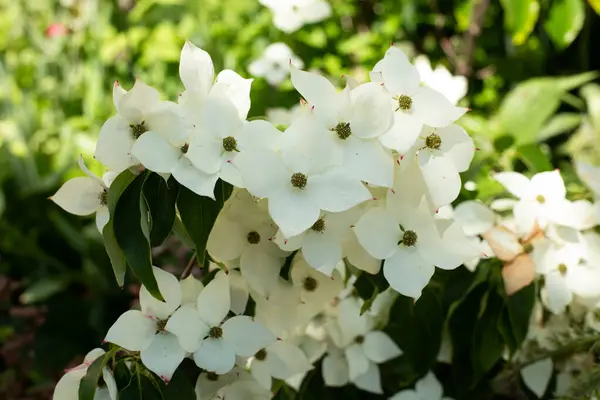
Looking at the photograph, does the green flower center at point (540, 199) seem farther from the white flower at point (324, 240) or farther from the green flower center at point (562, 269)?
the white flower at point (324, 240)

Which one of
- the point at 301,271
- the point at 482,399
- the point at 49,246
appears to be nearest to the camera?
the point at 301,271

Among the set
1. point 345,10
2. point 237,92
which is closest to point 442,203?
point 237,92

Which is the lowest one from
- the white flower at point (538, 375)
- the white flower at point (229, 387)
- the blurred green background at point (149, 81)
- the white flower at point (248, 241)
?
the blurred green background at point (149, 81)

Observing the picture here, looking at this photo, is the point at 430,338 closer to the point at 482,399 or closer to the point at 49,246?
the point at 482,399

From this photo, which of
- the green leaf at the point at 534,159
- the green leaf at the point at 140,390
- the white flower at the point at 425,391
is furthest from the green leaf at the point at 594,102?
the green leaf at the point at 140,390

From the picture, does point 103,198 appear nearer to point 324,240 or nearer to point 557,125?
point 324,240

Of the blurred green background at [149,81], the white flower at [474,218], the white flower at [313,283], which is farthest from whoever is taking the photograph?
the blurred green background at [149,81]

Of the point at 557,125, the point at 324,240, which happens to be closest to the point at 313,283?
the point at 324,240
